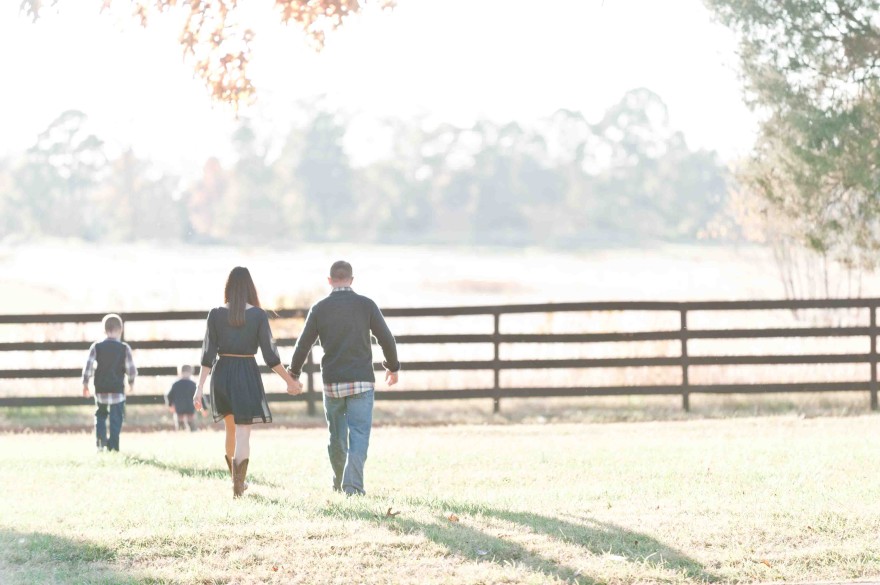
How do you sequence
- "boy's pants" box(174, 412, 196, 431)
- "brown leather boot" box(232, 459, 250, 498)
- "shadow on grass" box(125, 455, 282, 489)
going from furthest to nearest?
1. "boy's pants" box(174, 412, 196, 431)
2. "shadow on grass" box(125, 455, 282, 489)
3. "brown leather boot" box(232, 459, 250, 498)

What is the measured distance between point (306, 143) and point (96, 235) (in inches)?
512

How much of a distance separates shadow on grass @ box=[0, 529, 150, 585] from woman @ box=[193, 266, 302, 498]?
1.71 metres

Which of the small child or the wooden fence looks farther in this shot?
the wooden fence

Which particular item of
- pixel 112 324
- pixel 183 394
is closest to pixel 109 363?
pixel 112 324

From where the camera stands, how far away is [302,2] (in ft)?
52.0

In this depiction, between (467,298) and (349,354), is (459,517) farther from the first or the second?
(467,298)

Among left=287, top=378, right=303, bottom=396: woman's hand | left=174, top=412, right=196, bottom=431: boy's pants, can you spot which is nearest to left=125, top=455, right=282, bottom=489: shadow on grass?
left=287, top=378, right=303, bottom=396: woman's hand

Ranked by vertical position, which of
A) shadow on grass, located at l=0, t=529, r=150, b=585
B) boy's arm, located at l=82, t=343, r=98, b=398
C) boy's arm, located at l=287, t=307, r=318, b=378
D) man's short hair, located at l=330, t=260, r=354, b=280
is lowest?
shadow on grass, located at l=0, t=529, r=150, b=585

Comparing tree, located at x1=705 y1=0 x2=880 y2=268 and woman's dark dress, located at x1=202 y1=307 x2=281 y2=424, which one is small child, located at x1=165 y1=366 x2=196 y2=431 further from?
tree, located at x1=705 y1=0 x2=880 y2=268

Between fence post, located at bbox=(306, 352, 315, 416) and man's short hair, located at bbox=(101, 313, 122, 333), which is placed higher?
man's short hair, located at bbox=(101, 313, 122, 333)

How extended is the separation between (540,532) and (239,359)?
109 inches

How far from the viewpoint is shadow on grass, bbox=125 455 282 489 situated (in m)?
10.3

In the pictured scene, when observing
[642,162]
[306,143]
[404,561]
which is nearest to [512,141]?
[642,162]

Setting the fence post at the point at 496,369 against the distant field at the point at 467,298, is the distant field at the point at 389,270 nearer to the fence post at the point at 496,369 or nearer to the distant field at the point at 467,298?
the distant field at the point at 467,298
